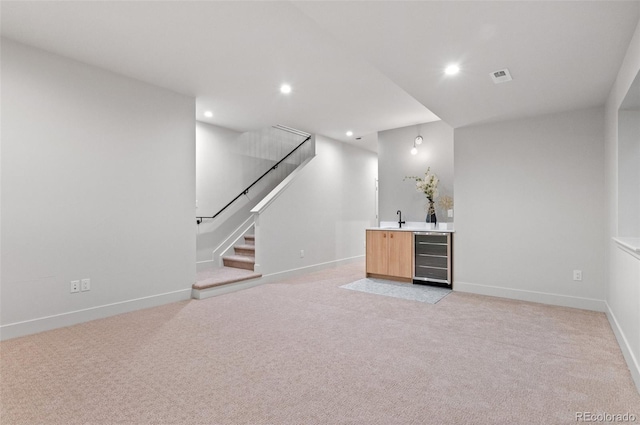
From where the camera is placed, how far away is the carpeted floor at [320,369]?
190 cm

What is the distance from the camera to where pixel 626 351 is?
2535 millimetres

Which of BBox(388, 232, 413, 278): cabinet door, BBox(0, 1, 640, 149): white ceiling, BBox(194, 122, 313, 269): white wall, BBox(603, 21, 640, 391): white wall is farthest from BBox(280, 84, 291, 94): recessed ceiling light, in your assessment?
BBox(603, 21, 640, 391): white wall

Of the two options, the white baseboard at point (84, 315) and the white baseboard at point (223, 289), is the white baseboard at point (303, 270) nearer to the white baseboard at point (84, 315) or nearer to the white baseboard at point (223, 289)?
the white baseboard at point (223, 289)

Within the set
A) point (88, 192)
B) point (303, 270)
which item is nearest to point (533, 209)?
point (303, 270)

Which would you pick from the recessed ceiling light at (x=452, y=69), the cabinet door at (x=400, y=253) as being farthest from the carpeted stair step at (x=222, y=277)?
the recessed ceiling light at (x=452, y=69)

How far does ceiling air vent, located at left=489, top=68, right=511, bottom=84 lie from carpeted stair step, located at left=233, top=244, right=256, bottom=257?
165 inches

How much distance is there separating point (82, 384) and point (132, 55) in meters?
2.90

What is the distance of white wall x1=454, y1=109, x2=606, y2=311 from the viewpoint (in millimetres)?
3943

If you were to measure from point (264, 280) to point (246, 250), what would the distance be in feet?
2.74

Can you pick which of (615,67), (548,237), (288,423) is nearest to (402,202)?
(548,237)

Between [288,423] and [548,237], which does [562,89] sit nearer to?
[548,237]

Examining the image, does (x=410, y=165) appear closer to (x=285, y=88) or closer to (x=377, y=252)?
(x=377, y=252)

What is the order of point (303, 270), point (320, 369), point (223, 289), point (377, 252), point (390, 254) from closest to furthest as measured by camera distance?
1. point (320, 369)
2. point (223, 289)
3. point (390, 254)
4. point (377, 252)
5. point (303, 270)

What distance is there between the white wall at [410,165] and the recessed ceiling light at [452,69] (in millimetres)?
2792
